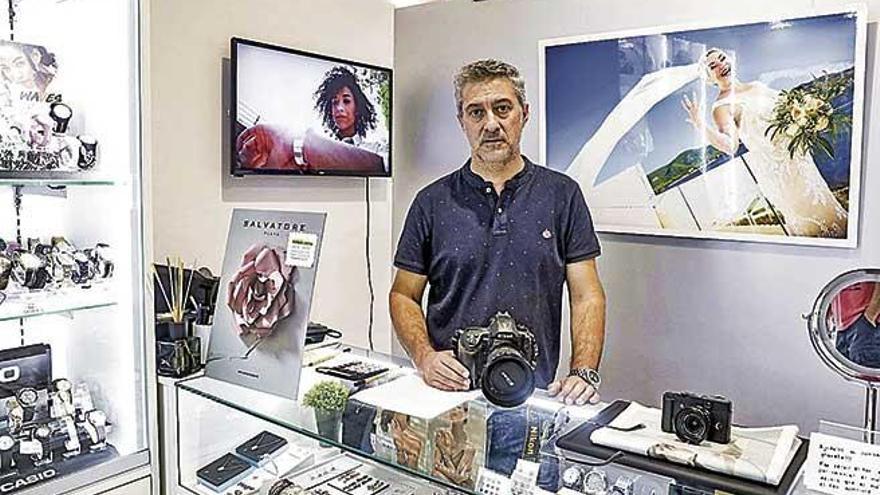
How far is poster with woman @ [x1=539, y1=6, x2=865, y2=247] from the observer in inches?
89.9

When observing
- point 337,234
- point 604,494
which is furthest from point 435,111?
point 604,494

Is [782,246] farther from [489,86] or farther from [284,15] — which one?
[284,15]

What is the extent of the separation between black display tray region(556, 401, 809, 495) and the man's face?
103 centimetres

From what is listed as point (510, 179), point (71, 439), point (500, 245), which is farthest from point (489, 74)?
point (71, 439)

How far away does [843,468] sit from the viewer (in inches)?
42.5

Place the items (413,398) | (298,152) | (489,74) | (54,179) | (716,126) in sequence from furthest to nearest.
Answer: (298,152) < (716,126) < (489,74) < (54,179) < (413,398)

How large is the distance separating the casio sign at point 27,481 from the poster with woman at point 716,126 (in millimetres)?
2018

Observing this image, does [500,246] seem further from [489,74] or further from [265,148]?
[265,148]

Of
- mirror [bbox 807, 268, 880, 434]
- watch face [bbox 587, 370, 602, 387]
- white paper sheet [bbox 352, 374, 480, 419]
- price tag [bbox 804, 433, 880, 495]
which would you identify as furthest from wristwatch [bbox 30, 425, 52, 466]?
mirror [bbox 807, 268, 880, 434]

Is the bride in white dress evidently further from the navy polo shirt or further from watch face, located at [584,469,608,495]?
watch face, located at [584,469,608,495]

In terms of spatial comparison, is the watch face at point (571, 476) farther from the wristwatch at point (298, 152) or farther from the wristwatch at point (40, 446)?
the wristwatch at point (298, 152)

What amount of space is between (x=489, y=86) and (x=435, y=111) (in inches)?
48.3

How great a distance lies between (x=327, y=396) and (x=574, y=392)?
1.72 ft

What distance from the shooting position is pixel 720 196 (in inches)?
99.4
